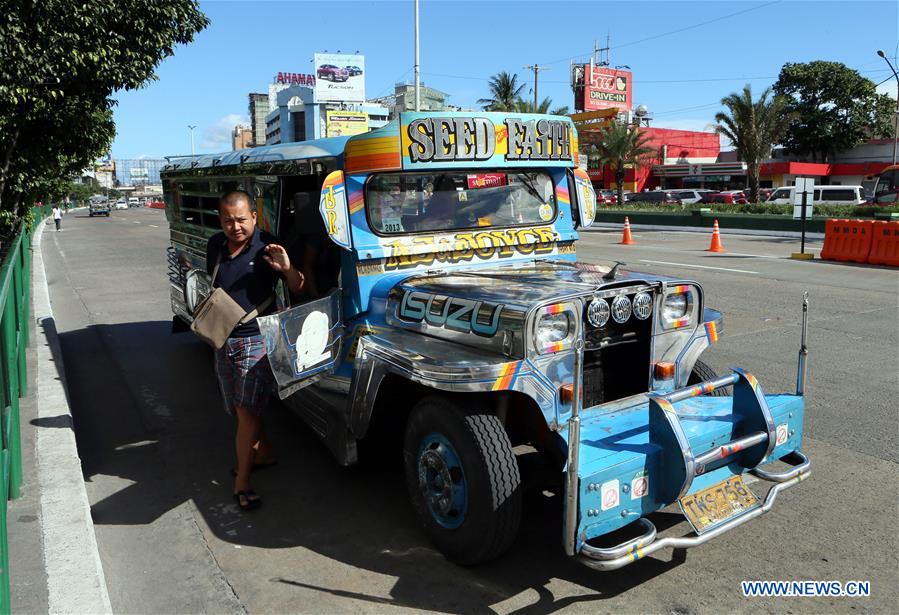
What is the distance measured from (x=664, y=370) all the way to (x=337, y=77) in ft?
306

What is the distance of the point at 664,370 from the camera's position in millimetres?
4078

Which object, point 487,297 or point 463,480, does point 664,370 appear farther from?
point 463,480

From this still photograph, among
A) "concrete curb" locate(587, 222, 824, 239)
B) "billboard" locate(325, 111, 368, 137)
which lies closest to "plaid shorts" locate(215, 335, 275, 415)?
"billboard" locate(325, 111, 368, 137)

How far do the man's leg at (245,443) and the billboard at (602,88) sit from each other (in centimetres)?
6133

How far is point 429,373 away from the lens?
3.46 metres

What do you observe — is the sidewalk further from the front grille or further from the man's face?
the front grille

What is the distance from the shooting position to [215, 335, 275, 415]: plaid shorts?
4.27m

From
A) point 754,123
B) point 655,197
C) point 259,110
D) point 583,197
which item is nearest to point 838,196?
point 754,123

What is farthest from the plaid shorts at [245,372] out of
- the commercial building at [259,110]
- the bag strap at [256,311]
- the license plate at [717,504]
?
the commercial building at [259,110]

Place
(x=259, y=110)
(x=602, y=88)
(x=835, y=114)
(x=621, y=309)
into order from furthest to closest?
1. (x=259, y=110)
2. (x=602, y=88)
3. (x=835, y=114)
4. (x=621, y=309)

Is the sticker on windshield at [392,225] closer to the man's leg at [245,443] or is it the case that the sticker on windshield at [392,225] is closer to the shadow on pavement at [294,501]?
the man's leg at [245,443]

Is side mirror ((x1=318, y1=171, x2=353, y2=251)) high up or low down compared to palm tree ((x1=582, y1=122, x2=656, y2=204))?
down

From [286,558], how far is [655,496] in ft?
6.39

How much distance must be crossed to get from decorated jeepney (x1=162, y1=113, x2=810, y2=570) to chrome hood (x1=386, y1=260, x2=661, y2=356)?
1 cm
